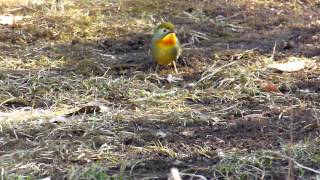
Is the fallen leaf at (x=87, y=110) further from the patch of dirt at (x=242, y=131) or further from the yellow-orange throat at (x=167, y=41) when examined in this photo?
the yellow-orange throat at (x=167, y=41)

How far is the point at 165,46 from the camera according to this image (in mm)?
5750

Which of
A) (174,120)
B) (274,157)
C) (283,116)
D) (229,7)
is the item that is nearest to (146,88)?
(174,120)

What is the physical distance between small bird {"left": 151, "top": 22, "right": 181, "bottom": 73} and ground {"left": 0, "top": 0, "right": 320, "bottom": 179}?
0.10 m

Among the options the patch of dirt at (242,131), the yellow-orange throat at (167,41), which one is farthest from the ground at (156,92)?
the yellow-orange throat at (167,41)

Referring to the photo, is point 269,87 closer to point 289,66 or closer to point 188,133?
point 289,66

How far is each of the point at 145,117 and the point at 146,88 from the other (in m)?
0.73

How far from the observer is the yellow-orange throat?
578 cm

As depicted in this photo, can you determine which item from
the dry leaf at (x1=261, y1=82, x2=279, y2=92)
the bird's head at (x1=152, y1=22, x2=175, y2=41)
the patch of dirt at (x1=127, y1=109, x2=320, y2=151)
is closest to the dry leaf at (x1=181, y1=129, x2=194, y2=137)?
the patch of dirt at (x1=127, y1=109, x2=320, y2=151)

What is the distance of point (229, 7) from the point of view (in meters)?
7.61

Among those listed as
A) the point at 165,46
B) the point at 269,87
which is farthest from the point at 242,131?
the point at 165,46

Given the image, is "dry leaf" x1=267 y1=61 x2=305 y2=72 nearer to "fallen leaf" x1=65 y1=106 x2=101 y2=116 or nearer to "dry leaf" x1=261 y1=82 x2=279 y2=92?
"dry leaf" x1=261 y1=82 x2=279 y2=92

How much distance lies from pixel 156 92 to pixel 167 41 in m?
0.80

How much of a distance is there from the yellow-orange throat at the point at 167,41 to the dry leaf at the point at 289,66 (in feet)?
2.60

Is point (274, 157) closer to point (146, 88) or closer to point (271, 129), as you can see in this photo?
point (271, 129)
